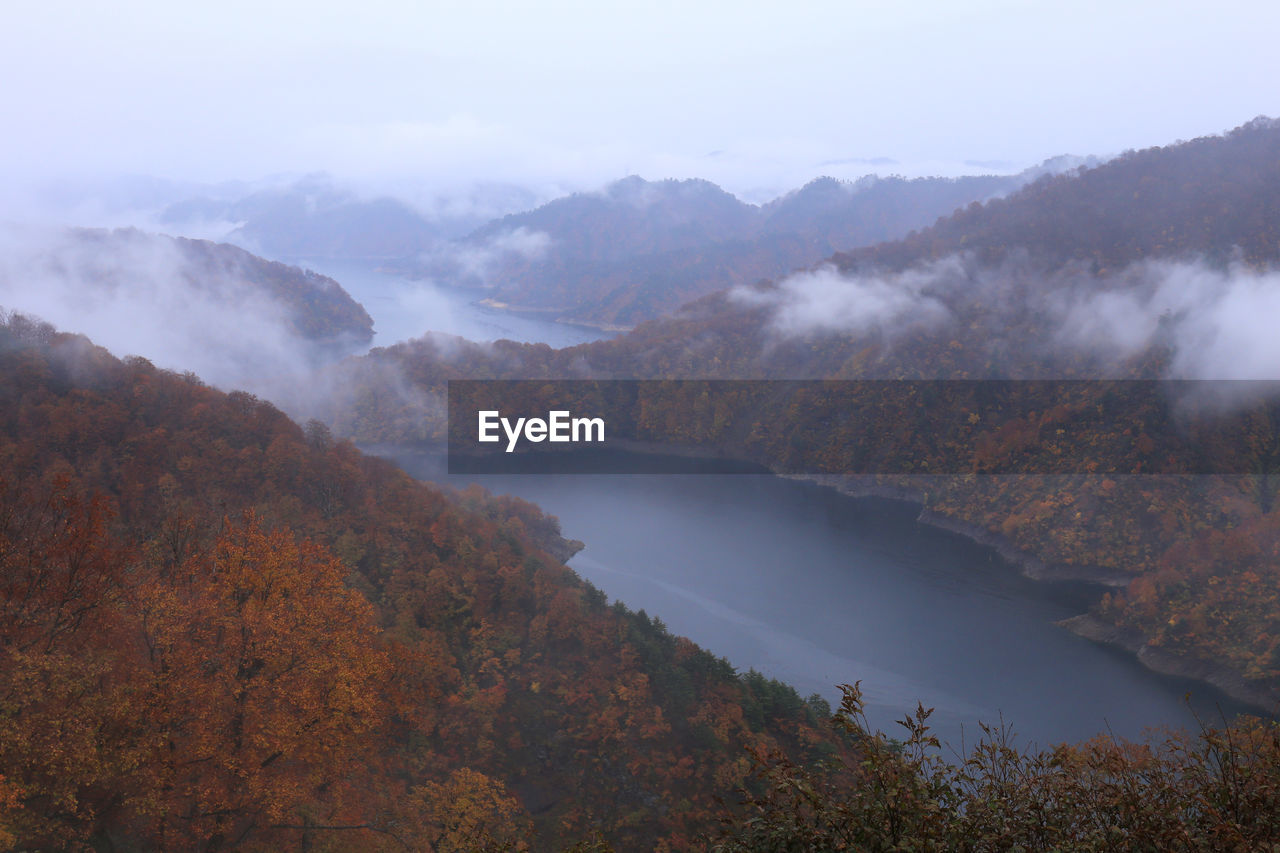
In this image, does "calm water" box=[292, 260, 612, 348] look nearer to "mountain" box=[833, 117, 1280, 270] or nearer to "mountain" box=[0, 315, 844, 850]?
"mountain" box=[833, 117, 1280, 270]

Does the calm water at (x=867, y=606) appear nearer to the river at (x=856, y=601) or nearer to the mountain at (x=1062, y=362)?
the river at (x=856, y=601)

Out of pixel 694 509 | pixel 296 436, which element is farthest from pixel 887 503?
pixel 296 436

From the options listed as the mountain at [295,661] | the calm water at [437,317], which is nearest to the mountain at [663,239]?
the calm water at [437,317]

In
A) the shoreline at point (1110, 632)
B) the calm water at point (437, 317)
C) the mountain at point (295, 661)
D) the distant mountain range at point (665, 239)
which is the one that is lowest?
the shoreline at point (1110, 632)

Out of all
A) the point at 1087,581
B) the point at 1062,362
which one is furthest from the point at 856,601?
the point at 1062,362

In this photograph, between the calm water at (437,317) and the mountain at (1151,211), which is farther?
the calm water at (437,317)

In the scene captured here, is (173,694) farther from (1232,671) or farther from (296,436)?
(1232,671)

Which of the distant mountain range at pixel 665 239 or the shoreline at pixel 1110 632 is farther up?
the distant mountain range at pixel 665 239

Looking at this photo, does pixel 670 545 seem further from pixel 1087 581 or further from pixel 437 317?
pixel 437 317
